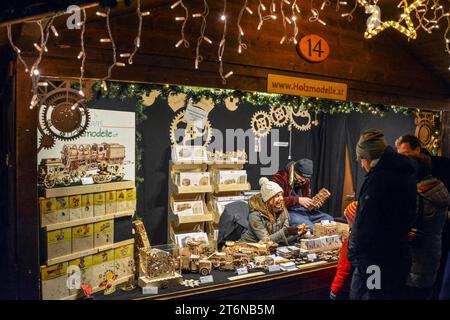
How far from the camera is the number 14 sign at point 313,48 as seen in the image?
4219 mm

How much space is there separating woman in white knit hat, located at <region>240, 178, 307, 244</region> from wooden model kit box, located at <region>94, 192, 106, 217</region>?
62.3 inches

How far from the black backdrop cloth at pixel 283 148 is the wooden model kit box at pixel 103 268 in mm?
2531

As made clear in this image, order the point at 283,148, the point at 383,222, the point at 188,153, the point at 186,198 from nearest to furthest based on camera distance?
the point at 383,222 < the point at 188,153 < the point at 186,198 < the point at 283,148

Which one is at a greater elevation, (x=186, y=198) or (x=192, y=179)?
(x=192, y=179)

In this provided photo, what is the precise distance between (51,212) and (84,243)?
1.31 ft

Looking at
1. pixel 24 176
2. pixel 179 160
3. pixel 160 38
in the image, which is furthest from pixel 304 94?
pixel 24 176

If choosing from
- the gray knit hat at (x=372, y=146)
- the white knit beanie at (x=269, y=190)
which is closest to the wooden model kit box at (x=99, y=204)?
the white knit beanie at (x=269, y=190)

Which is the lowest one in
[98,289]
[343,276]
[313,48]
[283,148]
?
[98,289]

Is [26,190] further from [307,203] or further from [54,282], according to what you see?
[307,203]

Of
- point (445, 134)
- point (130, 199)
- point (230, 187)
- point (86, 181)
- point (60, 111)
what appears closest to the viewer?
point (60, 111)

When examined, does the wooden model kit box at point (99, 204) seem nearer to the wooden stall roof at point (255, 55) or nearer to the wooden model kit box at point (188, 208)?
the wooden stall roof at point (255, 55)

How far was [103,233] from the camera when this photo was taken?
3477mm

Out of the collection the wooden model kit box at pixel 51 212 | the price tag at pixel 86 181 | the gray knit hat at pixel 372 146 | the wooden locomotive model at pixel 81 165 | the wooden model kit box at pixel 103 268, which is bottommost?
the wooden model kit box at pixel 103 268

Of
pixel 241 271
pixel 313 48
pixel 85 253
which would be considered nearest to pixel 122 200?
pixel 85 253
